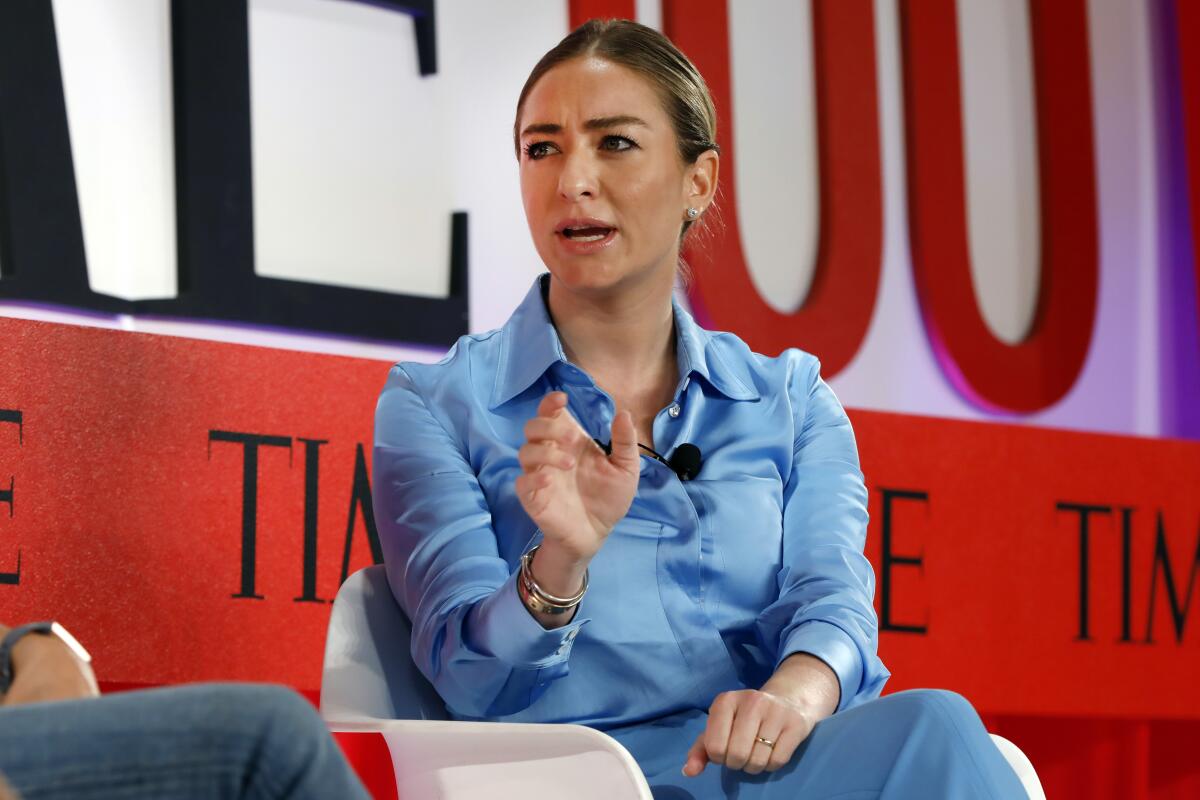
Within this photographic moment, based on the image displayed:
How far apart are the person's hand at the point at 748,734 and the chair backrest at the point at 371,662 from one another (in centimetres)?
38

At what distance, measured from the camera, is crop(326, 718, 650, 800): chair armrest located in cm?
140

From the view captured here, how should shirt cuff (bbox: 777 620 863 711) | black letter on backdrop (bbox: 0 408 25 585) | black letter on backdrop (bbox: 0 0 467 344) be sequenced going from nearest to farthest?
shirt cuff (bbox: 777 620 863 711), black letter on backdrop (bbox: 0 408 25 585), black letter on backdrop (bbox: 0 0 467 344)

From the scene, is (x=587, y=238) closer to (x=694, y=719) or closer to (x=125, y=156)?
(x=694, y=719)

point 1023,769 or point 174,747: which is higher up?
point 174,747

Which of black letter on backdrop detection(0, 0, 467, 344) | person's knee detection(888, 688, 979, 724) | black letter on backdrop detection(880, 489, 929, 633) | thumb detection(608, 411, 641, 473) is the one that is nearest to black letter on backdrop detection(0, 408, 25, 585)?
black letter on backdrop detection(0, 0, 467, 344)

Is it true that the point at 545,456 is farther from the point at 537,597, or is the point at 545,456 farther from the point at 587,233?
the point at 587,233

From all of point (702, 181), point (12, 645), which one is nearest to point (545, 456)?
point (12, 645)

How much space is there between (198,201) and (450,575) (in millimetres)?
1185

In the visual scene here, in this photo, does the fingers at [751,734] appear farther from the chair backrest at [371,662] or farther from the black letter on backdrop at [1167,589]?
the black letter on backdrop at [1167,589]

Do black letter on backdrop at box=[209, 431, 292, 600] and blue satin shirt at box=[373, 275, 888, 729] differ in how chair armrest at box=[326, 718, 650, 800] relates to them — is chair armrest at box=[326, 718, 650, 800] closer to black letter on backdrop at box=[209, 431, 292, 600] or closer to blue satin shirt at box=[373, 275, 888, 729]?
blue satin shirt at box=[373, 275, 888, 729]

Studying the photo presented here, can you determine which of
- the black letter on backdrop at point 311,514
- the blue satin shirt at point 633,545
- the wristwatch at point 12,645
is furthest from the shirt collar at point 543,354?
the black letter on backdrop at point 311,514

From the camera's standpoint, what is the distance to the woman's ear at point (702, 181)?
6.56 feet

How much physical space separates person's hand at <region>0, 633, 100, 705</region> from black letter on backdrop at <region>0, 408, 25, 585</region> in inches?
44.1

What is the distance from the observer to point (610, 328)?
1.93m
